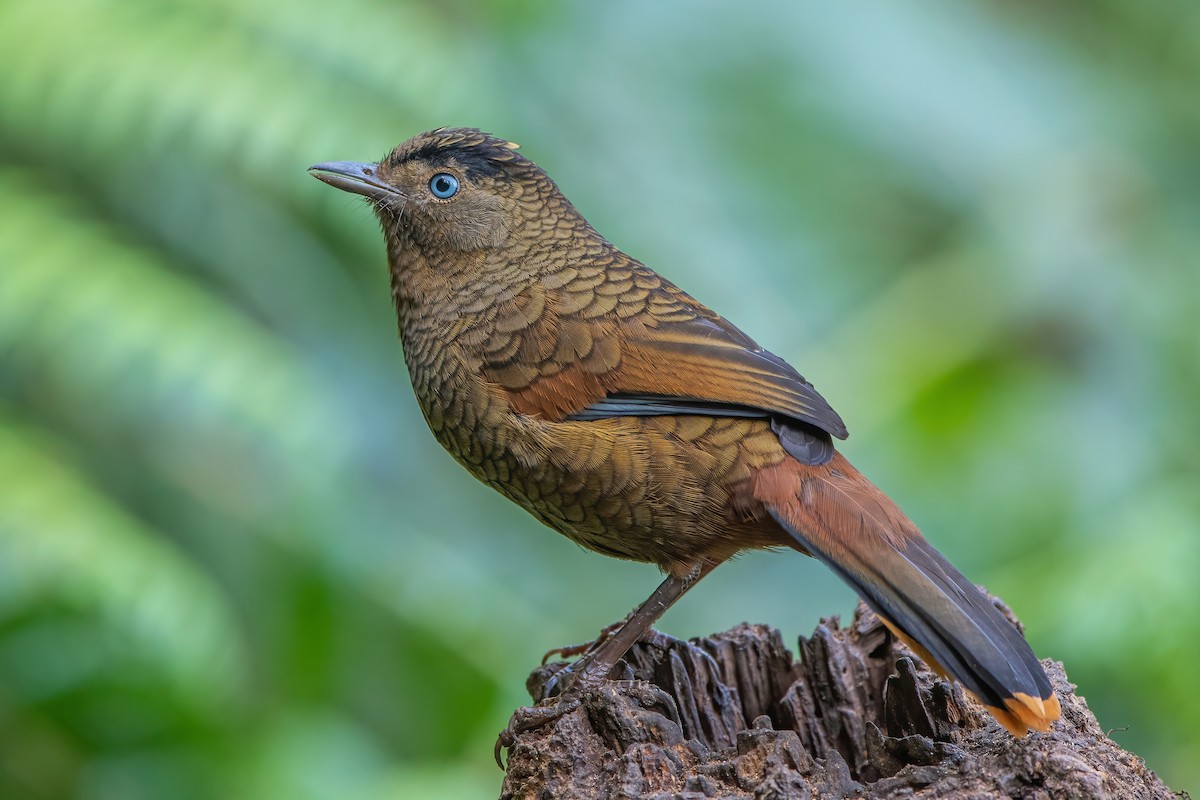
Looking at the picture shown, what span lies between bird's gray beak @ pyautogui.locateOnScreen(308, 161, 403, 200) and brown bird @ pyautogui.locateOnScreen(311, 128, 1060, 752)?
0.29 m

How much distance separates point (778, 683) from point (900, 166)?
3.86m

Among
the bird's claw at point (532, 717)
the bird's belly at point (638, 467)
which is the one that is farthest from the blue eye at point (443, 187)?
the bird's claw at point (532, 717)

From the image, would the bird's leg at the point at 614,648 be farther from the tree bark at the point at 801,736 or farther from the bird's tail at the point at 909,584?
the bird's tail at the point at 909,584

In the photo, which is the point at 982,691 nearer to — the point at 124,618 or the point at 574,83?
the point at 124,618

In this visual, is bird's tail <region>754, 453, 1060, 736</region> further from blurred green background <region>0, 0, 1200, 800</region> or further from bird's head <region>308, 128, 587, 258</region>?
blurred green background <region>0, 0, 1200, 800</region>

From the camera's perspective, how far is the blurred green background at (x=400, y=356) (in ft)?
14.4

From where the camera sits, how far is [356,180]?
11.9 ft

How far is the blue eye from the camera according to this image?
11.9ft

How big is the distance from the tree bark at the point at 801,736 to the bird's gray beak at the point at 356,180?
1423mm

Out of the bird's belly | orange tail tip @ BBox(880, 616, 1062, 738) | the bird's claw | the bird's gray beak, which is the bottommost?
the bird's claw

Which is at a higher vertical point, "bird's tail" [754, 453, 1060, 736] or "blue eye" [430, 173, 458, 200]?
"blue eye" [430, 173, 458, 200]

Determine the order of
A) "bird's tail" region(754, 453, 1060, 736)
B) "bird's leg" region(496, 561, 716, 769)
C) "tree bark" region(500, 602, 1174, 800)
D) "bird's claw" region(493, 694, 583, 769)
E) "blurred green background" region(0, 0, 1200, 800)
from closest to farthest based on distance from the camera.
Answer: "tree bark" region(500, 602, 1174, 800) → "bird's tail" region(754, 453, 1060, 736) → "bird's claw" region(493, 694, 583, 769) → "bird's leg" region(496, 561, 716, 769) → "blurred green background" region(0, 0, 1200, 800)

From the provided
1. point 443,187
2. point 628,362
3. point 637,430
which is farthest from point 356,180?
point 637,430

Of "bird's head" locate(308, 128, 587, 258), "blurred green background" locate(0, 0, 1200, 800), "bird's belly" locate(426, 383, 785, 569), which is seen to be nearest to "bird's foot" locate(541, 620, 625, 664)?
"bird's belly" locate(426, 383, 785, 569)
